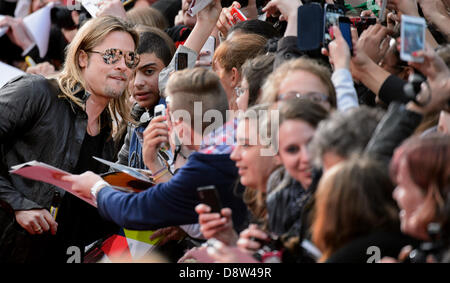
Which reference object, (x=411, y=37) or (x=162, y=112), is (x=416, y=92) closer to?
(x=411, y=37)

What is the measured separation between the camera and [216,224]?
3121 mm

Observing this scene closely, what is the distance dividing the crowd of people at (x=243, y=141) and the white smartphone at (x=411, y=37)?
3cm

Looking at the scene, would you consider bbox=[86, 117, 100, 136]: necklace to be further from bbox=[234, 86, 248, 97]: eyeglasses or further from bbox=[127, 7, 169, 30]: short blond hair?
bbox=[127, 7, 169, 30]: short blond hair

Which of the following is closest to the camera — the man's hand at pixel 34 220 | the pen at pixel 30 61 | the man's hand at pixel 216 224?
the man's hand at pixel 216 224

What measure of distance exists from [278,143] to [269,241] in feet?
1.31

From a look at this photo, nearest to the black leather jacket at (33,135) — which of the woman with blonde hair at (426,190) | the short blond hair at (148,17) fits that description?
the short blond hair at (148,17)

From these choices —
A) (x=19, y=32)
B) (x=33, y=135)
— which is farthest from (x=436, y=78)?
(x=19, y=32)

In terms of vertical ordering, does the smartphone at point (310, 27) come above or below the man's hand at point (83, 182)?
above

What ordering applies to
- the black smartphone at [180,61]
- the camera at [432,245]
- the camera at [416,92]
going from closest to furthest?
the camera at [432,245] → the camera at [416,92] → the black smartphone at [180,61]

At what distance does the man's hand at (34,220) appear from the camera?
459 cm

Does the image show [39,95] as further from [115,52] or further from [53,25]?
[53,25]

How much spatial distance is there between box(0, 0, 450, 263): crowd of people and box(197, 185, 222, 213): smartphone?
1cm

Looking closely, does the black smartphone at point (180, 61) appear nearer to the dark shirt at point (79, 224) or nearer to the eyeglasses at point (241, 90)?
the eyeglasses at point (241, 90)

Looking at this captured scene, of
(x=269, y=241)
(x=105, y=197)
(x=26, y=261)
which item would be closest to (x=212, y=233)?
(x=269, y=241)
